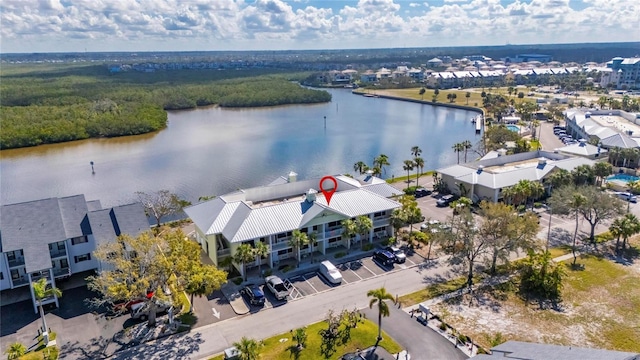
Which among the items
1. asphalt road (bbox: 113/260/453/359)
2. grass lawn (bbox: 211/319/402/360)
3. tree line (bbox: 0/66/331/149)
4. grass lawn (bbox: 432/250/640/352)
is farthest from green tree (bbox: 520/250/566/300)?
tree line (bbox: 0/66/331/149)

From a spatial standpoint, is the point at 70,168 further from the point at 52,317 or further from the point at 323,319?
the point at 323,319

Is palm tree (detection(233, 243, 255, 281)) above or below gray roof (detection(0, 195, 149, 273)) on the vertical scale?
below

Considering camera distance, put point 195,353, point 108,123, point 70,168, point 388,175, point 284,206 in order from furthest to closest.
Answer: point 108,123 < point 70,168 < point 388,175 < point 284,206 < point 195,353

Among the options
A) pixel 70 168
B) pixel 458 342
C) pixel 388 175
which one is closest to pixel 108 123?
pixel 70 168

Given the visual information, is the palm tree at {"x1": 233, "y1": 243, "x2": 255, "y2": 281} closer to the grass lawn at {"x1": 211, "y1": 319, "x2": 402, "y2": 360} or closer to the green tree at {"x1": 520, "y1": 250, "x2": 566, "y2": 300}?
the grass lawn at {"x1": 211, "y1": 319, "x2": 402, "y2": 360}

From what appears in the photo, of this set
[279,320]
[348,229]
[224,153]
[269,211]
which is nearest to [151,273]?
[279,320]
